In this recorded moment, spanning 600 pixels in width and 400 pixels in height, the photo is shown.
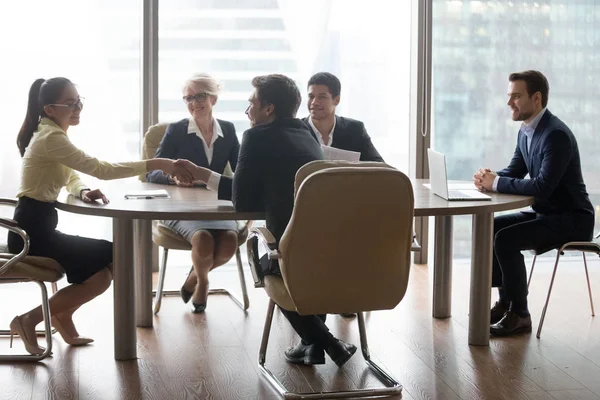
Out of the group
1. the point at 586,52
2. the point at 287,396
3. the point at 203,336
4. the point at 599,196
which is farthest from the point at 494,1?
the point at 287,396

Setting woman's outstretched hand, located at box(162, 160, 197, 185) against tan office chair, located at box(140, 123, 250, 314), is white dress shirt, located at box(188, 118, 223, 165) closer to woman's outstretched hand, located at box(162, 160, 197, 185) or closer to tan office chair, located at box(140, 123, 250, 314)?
tan office chair, located at box(140, 123, 250, 314)

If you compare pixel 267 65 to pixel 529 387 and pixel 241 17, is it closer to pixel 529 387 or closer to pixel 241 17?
pixel 241 17

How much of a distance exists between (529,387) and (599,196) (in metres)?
2.94

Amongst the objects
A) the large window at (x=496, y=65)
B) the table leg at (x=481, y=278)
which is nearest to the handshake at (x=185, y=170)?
the table leg at (x=481, y=278)

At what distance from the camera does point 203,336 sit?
4.33 metres

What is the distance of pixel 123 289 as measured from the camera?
3.88 m

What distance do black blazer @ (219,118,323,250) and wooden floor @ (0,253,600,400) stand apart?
2.21ft

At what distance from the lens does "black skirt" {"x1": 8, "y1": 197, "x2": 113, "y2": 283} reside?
3883 mm

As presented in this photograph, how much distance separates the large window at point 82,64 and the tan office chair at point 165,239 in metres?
0.74

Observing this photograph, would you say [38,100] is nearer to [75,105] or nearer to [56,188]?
[75,105]

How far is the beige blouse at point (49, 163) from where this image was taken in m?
3.85

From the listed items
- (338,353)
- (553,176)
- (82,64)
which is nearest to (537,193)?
(553,176)

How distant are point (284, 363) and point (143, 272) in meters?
0.93

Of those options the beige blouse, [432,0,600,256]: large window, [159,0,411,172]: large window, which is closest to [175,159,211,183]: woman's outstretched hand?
the beige blouse
